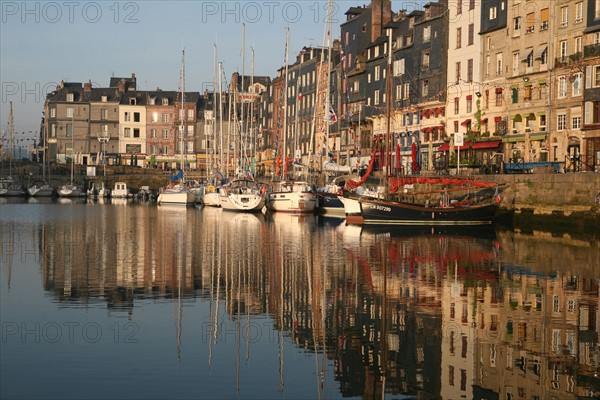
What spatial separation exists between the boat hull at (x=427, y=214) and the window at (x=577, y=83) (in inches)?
464

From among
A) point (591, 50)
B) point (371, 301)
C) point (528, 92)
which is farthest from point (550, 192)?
point (371, 301)

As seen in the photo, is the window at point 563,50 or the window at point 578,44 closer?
the window at point 578,44

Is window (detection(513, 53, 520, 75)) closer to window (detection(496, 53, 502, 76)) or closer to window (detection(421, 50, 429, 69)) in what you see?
window (detection(496, 53, 502, 76))

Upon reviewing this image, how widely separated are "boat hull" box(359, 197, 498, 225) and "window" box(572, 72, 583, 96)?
11.8 metres

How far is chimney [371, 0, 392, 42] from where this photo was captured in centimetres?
9394

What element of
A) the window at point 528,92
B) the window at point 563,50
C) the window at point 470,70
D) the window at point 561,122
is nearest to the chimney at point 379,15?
the window at point 470,70

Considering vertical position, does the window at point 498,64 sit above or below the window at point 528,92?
above

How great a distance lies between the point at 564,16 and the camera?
Answer: 60.5 metres

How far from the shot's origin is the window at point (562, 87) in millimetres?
60250

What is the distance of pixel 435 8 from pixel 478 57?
1076 cm

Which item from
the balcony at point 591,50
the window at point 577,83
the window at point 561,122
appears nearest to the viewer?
the balcony at point 591,50

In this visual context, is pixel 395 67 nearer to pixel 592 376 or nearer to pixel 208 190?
pixel 208 190

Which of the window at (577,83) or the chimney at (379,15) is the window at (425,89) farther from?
the window at (577,83)

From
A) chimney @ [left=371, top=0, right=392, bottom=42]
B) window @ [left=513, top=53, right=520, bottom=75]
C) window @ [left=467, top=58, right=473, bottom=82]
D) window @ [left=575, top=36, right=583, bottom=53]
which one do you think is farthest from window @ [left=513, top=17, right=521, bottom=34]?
chimney @ [left=371, top=0, right=392, bottom=42]
